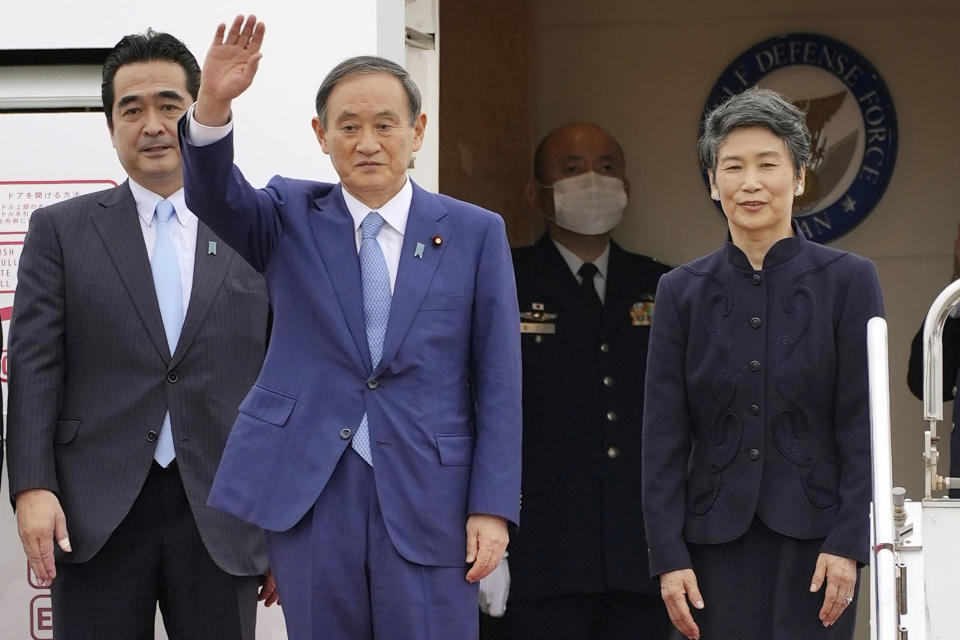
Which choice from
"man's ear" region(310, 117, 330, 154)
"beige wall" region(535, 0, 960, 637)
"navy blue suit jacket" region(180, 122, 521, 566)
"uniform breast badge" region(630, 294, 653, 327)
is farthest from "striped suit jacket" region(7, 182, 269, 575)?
"beige wall" region(535, 0, 960, 637)

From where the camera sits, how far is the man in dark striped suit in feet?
12.1

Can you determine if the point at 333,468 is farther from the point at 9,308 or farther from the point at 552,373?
the point at 552,373

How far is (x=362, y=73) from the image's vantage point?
338 cm

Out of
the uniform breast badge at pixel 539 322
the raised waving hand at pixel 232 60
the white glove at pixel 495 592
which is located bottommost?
the white glove at pixel 495 592

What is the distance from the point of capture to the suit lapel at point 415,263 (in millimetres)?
3291

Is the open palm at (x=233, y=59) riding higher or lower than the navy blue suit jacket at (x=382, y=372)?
higher

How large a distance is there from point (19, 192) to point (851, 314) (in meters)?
2.34

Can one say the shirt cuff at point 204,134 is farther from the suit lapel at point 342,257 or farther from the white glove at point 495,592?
the white glove at point 495,592

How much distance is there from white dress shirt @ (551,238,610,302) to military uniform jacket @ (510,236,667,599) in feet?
0.15

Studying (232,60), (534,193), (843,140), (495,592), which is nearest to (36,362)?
(232,60)

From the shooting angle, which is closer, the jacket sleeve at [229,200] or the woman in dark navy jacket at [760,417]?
the jacket sleeve at [229,200]

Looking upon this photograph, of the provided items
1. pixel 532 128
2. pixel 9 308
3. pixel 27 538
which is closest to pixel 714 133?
pixel 27 538

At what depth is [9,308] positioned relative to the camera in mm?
4602

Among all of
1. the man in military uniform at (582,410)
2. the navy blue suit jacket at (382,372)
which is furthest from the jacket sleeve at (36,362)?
the man in military uniform at (582,410)
